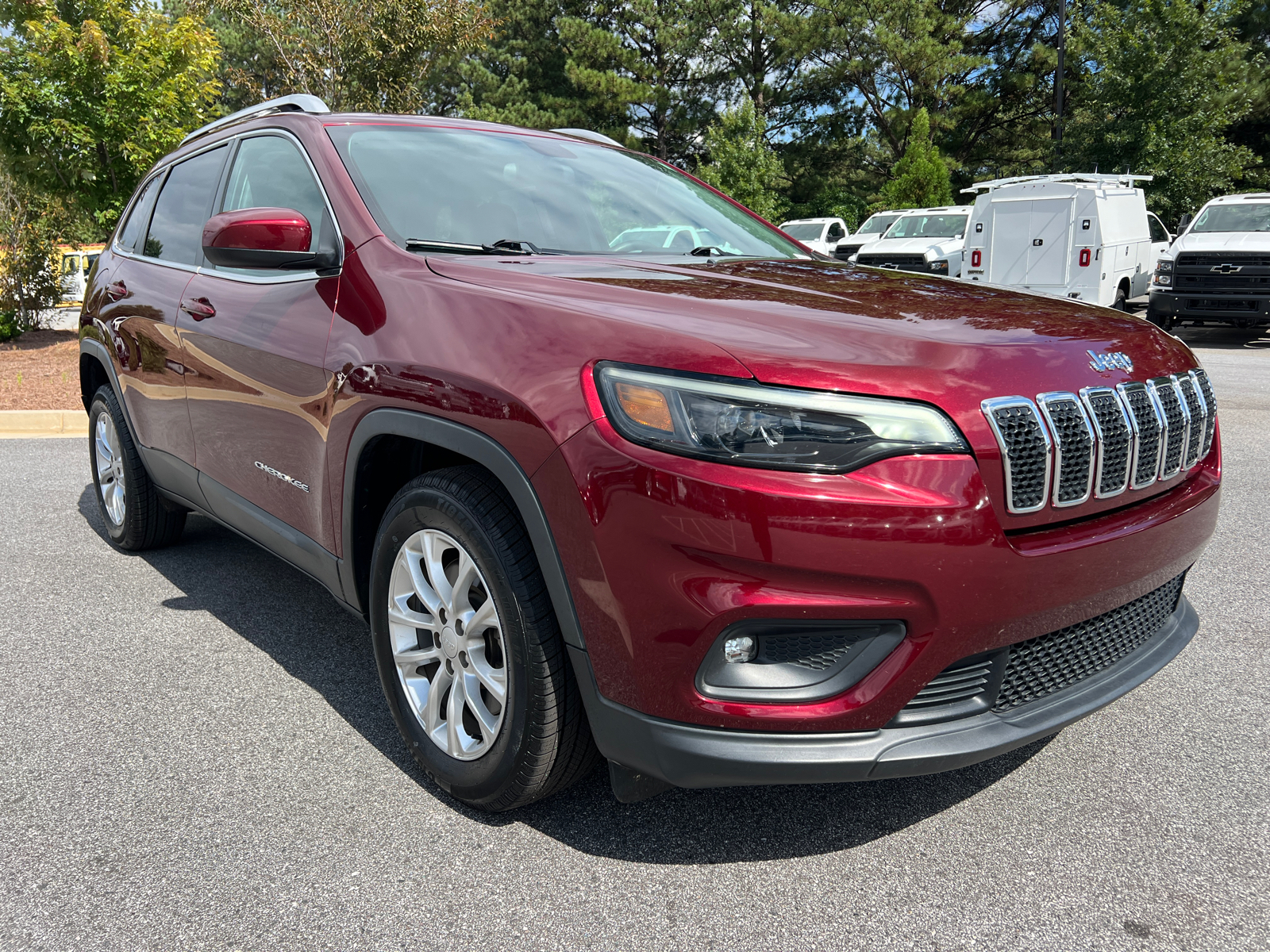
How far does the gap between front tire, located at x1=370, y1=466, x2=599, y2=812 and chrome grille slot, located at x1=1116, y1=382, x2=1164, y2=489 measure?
1.32 meters

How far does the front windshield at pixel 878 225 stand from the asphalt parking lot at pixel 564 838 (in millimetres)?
20181

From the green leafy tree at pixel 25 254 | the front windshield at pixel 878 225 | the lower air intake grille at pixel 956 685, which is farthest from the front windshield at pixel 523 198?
the front windshield at pixel 878 225

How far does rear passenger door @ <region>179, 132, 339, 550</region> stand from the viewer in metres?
2.84

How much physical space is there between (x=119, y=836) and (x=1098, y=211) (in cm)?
1555

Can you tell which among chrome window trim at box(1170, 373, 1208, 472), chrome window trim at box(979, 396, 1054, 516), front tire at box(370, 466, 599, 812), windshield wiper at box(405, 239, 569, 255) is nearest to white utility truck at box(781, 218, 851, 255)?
windshield wiper at box(405, 239, 569, 255)

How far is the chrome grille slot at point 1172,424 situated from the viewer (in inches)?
92.6

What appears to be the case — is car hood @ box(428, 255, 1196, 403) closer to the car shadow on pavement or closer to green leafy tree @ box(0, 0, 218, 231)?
the car shadow on pavement

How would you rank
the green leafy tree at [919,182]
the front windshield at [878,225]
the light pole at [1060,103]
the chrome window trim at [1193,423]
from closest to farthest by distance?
the chrome window trim at [1193,423]
the front windshield at [878,225]
the light pole at [1060,103]
the green leafy tree at [919,182]

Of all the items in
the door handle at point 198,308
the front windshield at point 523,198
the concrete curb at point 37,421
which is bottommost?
the concrete curb at point 37,421

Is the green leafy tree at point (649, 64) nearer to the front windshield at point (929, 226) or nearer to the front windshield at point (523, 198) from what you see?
the front windshield at point (929, 226)

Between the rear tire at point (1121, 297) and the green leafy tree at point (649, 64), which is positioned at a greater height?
the green leafy tree at point (649, 64)

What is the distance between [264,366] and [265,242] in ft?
1.46

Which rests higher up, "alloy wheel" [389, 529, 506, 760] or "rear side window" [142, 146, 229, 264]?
"rear side window" [142, 146, 229, 264]

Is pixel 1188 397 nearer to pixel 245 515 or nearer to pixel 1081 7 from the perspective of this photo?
pixel 245 515
